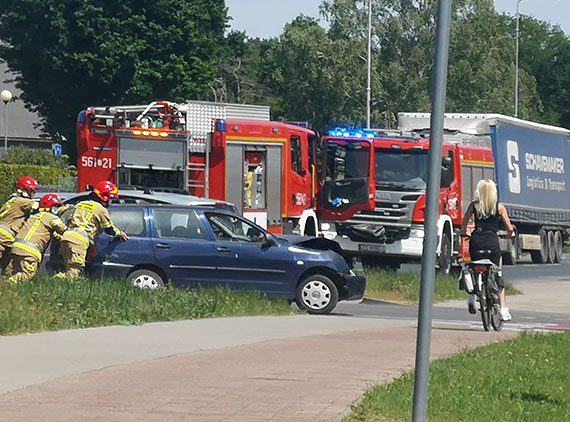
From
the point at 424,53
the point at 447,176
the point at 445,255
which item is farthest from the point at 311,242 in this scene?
the point at 424,53

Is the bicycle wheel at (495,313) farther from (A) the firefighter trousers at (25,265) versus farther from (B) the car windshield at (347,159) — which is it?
(B) the car windshield at (347,159)

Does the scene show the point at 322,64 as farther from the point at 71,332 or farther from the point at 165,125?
the point at 71,332

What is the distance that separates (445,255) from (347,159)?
308cm

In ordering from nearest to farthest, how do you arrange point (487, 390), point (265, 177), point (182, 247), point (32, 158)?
point (487, 390), point (182, 247), point (265, 177), point (32, 158)

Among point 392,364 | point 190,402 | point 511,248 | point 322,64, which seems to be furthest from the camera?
point 322,64

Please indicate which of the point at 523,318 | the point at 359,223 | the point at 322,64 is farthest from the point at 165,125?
the point at 322,64

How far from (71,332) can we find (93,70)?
125ft

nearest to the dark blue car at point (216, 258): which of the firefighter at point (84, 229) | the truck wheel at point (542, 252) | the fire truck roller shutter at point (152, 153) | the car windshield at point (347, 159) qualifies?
the firefighter at point (84, 229)

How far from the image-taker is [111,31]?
167ft

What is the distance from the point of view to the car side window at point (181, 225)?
18.5m

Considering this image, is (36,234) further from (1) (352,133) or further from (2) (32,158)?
(2) (32,158)

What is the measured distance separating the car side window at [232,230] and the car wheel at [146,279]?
1.05m

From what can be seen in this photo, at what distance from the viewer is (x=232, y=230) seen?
18781mm

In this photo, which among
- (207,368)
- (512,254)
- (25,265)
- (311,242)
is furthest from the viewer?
(512,254)
